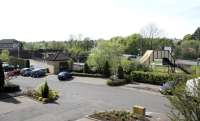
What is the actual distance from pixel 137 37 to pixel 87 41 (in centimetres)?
2297

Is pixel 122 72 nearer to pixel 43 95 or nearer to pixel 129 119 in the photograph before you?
pixel 43 95

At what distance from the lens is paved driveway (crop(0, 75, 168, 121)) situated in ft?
76.0

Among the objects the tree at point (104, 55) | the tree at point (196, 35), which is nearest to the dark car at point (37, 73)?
the tree at point (104, 55)

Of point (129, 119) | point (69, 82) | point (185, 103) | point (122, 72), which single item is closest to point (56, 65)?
point (69, 82)

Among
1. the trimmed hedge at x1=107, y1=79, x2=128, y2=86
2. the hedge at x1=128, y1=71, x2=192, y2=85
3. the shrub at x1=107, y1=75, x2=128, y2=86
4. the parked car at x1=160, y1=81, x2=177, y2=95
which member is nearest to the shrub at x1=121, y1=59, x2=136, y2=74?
the hedge at x1=128, y1=71, x2=192, y2=85

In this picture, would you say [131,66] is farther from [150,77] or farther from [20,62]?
[20,62]

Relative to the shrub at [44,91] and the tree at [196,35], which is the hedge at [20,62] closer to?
the shrub at [44,91]

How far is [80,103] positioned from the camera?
27.7 m

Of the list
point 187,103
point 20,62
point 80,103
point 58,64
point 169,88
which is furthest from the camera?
point 20,62

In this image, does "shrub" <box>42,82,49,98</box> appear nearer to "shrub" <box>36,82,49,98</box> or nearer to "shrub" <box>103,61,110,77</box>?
"shrub" <box>36,82,49,98</box>

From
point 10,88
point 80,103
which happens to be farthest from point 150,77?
point 10,88

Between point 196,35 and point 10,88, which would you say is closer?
point 10,88

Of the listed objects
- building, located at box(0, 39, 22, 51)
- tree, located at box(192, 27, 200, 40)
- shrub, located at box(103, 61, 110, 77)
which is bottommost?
shrub, located at box(103, 61, 110, 77)

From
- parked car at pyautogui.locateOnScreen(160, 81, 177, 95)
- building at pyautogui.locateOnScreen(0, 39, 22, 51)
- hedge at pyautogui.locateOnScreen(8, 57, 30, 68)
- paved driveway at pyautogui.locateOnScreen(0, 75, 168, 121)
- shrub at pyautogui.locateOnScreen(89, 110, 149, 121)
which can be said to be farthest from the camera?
building at pyautogui.locateOnScreen(0, 39, 22, 51)
